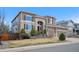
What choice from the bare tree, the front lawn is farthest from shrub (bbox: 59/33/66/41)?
the bare tree

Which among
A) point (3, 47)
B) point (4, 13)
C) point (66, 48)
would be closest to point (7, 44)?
point (3, 47)

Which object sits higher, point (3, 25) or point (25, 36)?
point (3, 25)

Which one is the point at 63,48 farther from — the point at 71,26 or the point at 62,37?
the point at 71,26

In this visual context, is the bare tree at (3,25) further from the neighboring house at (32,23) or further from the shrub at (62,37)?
the shrub at (62,37)

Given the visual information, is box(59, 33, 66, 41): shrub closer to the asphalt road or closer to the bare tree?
the asphalt road

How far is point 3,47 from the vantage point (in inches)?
328

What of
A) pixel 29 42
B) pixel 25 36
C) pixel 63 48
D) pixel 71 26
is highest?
pixel 71 26

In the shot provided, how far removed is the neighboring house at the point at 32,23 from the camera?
8.37 meters

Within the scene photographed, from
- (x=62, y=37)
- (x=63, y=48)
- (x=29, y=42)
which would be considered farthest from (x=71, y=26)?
(x=29, y=42)

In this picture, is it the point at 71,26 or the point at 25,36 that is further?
the point at 71,26

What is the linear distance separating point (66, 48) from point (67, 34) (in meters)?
0.31

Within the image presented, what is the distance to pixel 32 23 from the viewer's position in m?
8.44

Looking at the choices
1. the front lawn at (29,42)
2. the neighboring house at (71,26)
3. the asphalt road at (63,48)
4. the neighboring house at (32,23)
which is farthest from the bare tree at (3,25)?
the neighboring house at (71,26)

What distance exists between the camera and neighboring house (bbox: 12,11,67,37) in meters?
8.37
